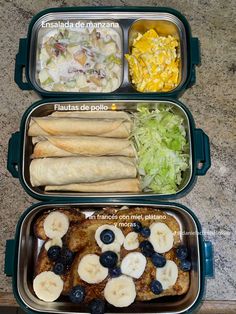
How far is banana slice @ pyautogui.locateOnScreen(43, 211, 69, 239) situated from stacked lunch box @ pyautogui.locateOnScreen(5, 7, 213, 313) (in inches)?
2.3

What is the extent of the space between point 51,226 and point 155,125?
0.78 metres

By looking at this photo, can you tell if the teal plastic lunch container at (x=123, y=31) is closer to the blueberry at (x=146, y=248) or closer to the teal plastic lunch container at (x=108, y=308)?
the teal plastic lunch container at (x=108, y=308)

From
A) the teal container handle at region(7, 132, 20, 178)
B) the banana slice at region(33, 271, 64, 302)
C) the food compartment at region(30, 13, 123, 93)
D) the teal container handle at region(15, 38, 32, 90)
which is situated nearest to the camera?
the banana slice at region(33, 271, 64, 302)

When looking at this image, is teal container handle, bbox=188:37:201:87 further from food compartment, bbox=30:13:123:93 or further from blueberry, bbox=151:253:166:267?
blueberry, bbox=151:253:166:267

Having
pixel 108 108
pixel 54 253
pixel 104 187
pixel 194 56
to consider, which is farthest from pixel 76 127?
pixel 194 56

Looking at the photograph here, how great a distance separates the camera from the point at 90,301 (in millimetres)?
2027

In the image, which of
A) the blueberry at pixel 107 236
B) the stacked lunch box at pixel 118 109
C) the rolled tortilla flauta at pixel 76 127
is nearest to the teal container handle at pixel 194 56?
the stacked lunch box at pixel 118 109

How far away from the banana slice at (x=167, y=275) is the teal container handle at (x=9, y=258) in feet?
2.33

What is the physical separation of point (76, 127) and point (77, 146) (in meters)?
0.11

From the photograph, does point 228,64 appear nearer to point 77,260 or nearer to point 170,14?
point 170,14

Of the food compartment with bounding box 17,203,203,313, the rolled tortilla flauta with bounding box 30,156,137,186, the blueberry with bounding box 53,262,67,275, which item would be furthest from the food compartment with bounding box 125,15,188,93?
the blueberry with bounding box 53,262,67,275

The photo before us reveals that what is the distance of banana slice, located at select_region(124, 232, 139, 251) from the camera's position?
210 centimetres

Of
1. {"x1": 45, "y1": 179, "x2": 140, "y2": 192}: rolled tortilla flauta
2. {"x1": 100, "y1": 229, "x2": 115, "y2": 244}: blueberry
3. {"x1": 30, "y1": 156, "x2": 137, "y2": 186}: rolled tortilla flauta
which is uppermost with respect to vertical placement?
{"x1": 30, "y1": 156, "x2": 137, "y2": 186}: rolled tortilla flauta

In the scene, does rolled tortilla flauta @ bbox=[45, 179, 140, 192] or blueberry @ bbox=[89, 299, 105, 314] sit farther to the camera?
rolled tortilla flauta @ bbox=[45, 179, 140, 192]
